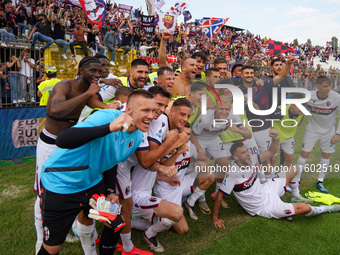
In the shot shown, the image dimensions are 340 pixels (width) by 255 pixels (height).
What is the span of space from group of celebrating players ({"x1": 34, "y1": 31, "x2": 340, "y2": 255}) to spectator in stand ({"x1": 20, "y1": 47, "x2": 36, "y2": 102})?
17.1 ft

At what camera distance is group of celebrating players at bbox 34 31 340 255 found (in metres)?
2.36

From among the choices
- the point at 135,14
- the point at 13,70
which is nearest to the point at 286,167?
the point at 13,70

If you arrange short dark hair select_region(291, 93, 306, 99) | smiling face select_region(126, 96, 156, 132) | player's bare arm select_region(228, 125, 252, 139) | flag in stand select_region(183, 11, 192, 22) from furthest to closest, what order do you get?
1. flag in stand select_region(183, 11, 192, 22)
2. short dark hair select_region(291, 93, 306, 99)
3. player's bare arm select_region(228, 125, 252, 139)
4. smiling face select_region(126, 96, 156, 132)

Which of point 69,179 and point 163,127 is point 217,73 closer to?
point 163,127

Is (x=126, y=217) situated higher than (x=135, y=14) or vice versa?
(x=135, y=14)

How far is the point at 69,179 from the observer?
235 centimetres

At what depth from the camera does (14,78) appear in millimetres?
8641

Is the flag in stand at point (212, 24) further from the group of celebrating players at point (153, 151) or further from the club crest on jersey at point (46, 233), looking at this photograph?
the club crest on jersey at point (46, 233)

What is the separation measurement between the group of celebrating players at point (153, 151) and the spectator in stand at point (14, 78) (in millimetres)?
5278

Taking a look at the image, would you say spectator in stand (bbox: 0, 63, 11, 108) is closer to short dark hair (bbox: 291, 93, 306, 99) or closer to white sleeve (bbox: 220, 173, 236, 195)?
white sleeve (bbox: 220, 173, 236, 195)

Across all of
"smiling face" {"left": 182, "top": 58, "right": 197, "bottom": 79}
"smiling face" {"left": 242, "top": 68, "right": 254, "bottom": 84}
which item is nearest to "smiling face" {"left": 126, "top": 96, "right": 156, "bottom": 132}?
"smiling face" {"left": 182, "top": 58, "right": 197, "bottom": 79}

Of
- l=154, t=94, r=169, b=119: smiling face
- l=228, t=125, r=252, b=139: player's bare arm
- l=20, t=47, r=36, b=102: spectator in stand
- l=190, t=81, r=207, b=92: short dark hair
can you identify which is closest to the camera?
l=154, t=94, r=169, b=119: smiling face

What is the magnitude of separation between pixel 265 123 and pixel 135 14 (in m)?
17.1

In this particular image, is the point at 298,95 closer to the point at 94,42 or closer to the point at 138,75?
the point at 138,75
